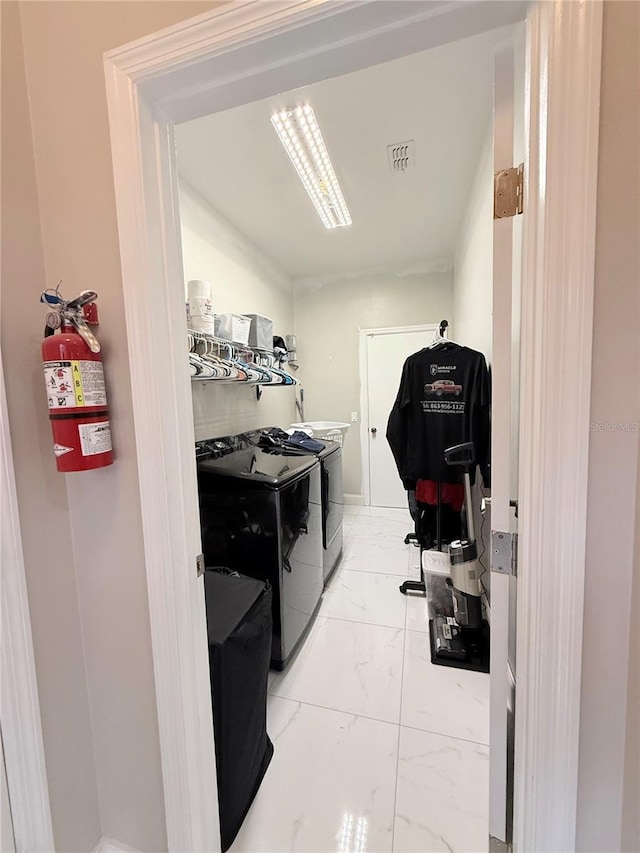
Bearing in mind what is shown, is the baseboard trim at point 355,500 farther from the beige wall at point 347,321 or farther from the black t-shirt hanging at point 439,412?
the black t-shirt hanging at point 439,412

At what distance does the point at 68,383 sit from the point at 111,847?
137 cm

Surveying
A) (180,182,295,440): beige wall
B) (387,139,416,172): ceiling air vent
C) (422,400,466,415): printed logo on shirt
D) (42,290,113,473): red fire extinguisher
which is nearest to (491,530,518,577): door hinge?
(42,290,113,473): red fire extinguisher

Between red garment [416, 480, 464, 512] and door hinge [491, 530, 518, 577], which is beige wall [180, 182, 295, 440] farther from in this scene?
door hinge [491, 530, 518, 577]

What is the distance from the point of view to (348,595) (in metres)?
2.39

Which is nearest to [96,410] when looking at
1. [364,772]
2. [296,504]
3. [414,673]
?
[296,504]

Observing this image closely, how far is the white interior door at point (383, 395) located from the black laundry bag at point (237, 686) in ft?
10.0

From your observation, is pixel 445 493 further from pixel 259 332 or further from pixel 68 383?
pixel 68 383

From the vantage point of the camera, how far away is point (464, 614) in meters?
1.91

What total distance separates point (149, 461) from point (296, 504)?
1078mm

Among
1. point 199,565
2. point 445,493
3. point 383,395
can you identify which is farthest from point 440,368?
point 383,395

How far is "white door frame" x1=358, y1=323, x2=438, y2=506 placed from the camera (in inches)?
156

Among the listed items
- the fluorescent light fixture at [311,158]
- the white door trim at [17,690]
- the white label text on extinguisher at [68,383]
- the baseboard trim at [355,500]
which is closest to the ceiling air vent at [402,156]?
the fluorescent light fixture at [311,158]

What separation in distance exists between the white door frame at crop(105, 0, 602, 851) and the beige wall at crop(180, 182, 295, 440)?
1.59 m

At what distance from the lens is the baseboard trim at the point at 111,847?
3.26 ft
